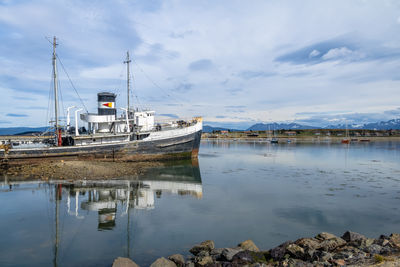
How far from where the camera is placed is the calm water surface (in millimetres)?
10766

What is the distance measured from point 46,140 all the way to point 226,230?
31.4m

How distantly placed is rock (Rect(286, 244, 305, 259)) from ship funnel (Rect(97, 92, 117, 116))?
106ft

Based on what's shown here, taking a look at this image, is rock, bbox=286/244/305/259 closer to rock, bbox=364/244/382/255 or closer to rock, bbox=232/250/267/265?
rock, bbox=232/250/267/265

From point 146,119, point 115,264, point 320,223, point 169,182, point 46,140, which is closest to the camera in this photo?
point 115,264

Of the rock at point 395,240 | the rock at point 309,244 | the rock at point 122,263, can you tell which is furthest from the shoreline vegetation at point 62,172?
the rock at point 395,240

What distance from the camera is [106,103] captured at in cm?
3634

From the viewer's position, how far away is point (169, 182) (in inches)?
1005

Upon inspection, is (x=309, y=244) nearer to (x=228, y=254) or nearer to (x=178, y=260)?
(x=228, y=254)

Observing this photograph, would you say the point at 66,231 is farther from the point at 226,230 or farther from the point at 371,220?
the point at 371,220

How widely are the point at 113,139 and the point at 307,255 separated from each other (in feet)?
102

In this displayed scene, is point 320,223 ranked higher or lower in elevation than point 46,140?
lower

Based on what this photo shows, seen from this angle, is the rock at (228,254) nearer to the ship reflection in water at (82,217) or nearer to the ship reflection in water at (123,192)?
the ship reflection in water at (82,217)

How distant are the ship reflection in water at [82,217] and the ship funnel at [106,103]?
48.5 ft

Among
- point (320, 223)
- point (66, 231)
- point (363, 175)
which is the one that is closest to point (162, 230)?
point (66, 231)
